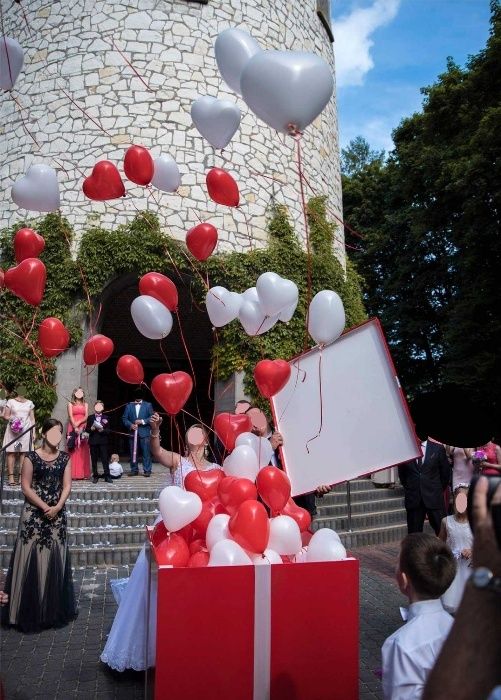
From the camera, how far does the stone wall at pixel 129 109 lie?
1177 centimetres

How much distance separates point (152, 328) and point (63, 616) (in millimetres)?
2556

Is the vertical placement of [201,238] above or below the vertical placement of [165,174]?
below

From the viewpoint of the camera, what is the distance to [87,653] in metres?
4.29

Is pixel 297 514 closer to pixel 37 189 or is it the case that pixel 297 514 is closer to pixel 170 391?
pixel 170 391

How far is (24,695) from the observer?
360 centimetres

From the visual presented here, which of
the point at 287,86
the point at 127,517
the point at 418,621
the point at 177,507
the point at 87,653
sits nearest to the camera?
A: the point at 418,621

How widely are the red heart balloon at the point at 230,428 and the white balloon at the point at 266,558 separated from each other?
111cm

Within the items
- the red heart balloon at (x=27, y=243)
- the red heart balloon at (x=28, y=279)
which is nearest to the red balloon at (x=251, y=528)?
the red heart balloon at (x=28, y=279)

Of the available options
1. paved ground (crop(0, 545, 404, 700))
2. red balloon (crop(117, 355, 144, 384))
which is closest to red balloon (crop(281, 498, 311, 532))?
paved ground (crop(0, 545, 404, 700))

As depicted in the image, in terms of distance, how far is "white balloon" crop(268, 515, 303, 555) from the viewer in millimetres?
3164

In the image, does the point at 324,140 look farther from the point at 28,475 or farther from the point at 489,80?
the point at 28,475

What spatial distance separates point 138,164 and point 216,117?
728mm

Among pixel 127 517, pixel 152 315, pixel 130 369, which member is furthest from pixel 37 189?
pixel 127 517

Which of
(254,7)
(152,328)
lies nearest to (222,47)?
(152,328)
